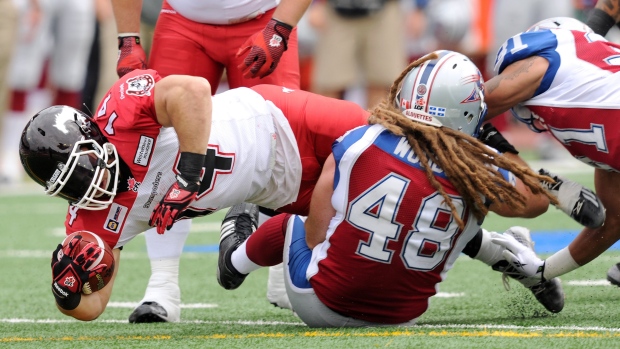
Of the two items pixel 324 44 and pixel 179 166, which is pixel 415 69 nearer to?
pixel 179 166

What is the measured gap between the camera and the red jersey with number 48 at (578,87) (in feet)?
14.4

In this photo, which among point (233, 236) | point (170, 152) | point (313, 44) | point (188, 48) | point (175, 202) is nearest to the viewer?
point (175, 202)

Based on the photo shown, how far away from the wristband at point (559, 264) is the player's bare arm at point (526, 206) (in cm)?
39

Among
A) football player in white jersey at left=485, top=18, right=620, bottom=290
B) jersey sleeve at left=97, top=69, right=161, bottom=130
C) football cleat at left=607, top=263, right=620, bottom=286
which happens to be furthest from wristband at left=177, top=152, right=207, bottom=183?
football cleat at left=607, top=263, right=620, bottom=286

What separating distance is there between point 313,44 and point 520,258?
27.7ft

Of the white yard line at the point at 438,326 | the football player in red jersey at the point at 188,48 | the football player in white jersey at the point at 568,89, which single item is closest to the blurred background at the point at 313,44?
the football player in red jersey at the point at 188,48

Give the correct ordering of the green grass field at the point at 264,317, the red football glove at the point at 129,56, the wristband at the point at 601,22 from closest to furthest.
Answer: the green grass field at the point at 264,317 → the red football glove at the point at 129,56 → the wristband at the point at 601,22

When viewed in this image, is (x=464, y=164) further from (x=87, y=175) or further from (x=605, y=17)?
(x=605, y=17)

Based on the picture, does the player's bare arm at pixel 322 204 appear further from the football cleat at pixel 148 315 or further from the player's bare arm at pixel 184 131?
the football cleat at pixel 148 315

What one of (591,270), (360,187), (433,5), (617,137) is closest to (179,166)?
(360,187)

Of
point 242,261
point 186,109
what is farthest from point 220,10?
point 186,109

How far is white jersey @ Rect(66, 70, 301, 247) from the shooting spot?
3.99m

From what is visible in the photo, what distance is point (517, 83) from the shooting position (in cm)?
439

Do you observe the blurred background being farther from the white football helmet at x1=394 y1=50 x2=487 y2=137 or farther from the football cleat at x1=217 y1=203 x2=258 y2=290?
the white football helmet at x1=394 y1=50 x2=487 y2=137
